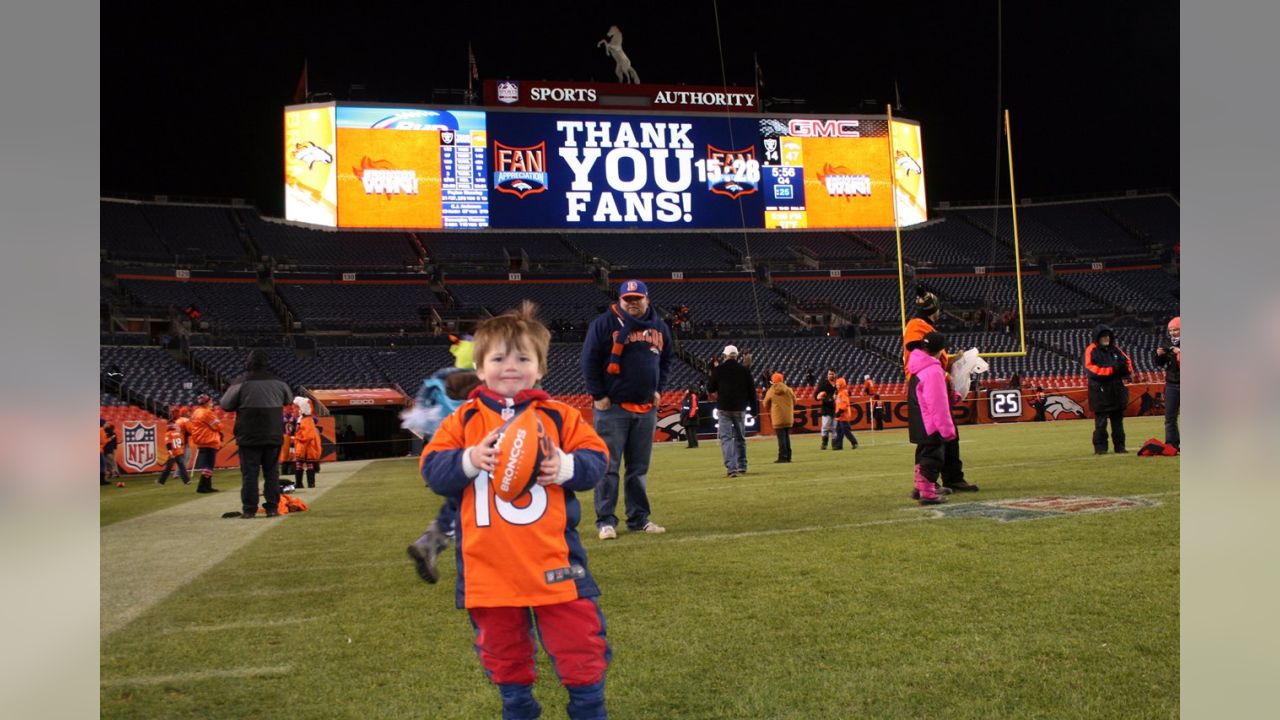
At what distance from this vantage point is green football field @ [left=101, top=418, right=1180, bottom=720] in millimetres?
3129

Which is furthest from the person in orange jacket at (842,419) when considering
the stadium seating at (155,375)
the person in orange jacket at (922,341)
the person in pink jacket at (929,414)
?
the stadium seating at (155,375)

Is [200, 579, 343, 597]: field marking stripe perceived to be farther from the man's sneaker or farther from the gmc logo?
the gmc logo

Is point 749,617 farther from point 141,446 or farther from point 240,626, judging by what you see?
point 141,446

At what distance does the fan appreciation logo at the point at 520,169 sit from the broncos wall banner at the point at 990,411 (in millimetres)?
11585

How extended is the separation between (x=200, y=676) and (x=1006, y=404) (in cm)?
2777

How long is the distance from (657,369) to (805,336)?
30.9 m

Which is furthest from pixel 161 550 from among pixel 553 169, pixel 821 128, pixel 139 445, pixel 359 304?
pixel 821 128

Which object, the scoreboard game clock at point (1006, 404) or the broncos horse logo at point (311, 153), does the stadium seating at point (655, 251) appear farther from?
the scoreboard game clock at point (1006, 404)

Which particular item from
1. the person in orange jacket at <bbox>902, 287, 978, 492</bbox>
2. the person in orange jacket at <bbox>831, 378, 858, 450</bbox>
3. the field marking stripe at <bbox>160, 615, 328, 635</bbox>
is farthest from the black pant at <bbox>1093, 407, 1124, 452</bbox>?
the field marking stripe at <bbox>160, 615, 328, 635</bbox>

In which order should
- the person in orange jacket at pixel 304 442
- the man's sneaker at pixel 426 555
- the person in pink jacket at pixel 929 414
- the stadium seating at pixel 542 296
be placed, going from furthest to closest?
the stadium seating at pixel 542 296 < the person in orange jacket at pixel 304 442 < the person in pink jacket at pixel 929 414 < the man's sneaker at pixel 426 555

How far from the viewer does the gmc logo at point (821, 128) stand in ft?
128

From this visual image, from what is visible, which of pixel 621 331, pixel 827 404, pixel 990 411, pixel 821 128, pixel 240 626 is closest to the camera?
pixel 240 626

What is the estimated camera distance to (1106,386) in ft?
39.1
